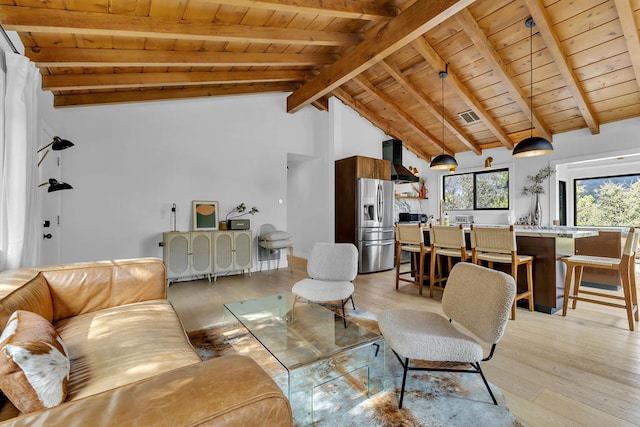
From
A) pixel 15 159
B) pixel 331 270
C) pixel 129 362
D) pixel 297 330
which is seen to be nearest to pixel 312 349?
pixel 297 330

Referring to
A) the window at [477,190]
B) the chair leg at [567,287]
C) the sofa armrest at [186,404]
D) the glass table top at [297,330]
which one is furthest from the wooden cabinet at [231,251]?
the window at [477,190]

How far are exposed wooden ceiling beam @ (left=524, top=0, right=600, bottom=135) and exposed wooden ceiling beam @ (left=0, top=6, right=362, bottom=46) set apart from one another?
237 cm

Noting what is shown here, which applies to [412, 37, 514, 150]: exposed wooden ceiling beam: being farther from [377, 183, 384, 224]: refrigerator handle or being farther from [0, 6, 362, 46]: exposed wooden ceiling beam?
[377, 183, 384, 224]: refrigerator handle

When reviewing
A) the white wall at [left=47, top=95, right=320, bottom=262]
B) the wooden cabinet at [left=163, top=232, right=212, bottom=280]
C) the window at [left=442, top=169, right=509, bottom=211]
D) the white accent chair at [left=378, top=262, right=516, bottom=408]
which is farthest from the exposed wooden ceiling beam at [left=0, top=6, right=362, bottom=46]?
the window at [left=442, top=169, right=509, bottom=211]

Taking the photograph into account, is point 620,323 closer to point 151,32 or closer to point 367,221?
point 367,221

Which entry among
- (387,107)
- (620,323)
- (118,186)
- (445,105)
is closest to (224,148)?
(118,186)

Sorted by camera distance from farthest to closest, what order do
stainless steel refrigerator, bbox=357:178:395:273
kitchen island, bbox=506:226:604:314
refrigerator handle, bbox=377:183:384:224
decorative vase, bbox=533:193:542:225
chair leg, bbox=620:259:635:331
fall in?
decorative vase, bbox=533:193:542:225, refrigerator handle, bbox=377:183:384:224, stainless steel refrigerator, bbox=357:178:395:273, kitchen island, bbox=506:226:604:314, chair leg, bbox=620:259:635:331

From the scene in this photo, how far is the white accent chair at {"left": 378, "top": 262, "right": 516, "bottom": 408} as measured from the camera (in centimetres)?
154

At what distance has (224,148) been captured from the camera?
5066 mm

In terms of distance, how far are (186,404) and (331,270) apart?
7.99 feet

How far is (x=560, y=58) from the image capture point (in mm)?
3682

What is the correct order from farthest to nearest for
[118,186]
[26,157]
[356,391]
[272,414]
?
[118,186] < [26,157] < [356,391] < [272,414]

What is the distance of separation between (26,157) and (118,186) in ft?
6.87

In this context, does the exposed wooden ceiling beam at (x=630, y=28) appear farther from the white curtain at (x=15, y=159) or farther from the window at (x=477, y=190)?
the white curtain at (x=15, y=159)
